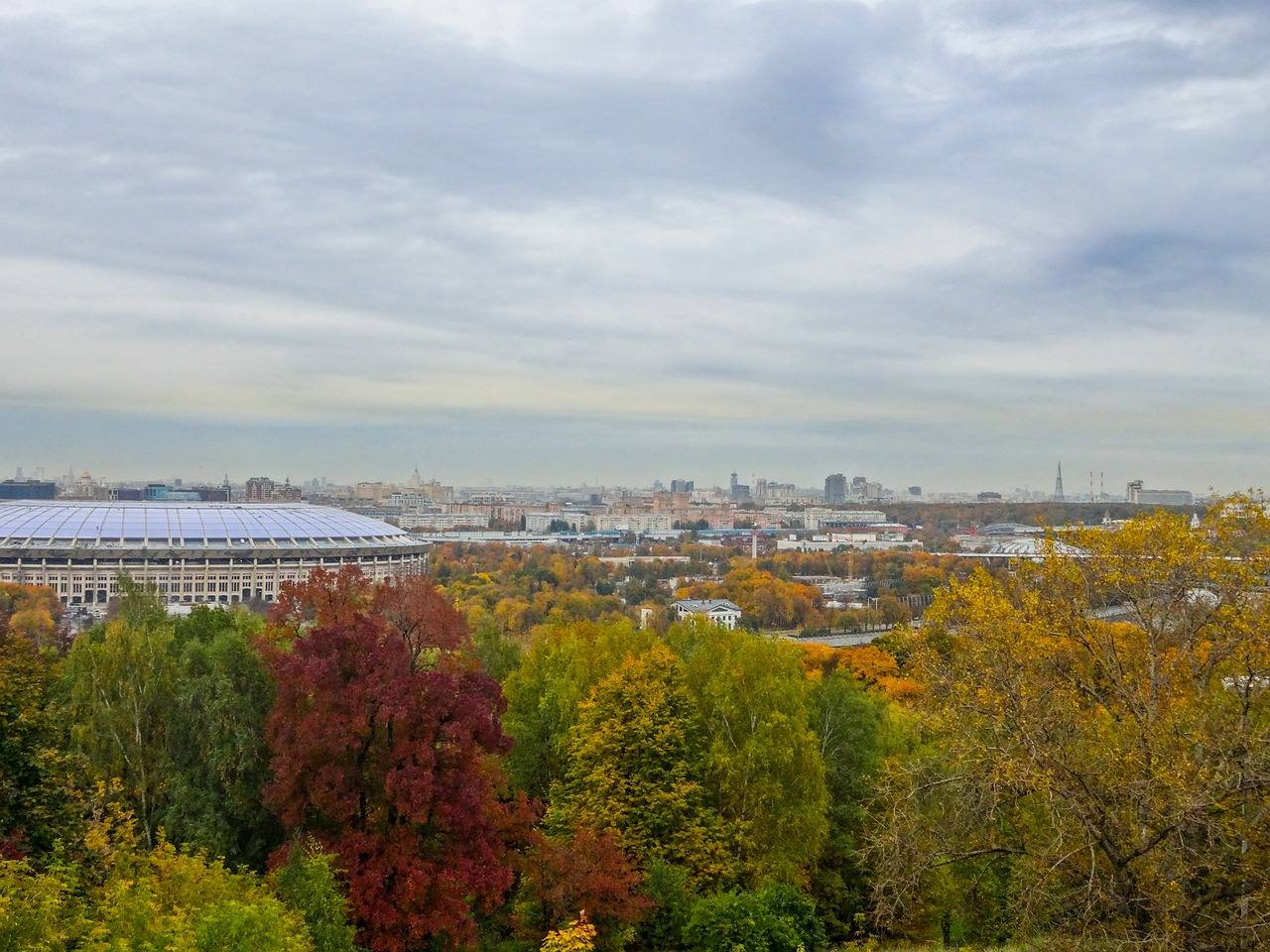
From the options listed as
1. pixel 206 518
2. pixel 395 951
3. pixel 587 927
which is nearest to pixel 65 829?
pixel 395 951

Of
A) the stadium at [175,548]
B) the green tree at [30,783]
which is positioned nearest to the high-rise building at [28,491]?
the stadium at [175,548]

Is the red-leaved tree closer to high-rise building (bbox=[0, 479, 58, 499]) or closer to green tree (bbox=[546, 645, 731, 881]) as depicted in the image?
green tree (bbox=[546, 645, 731, 881])

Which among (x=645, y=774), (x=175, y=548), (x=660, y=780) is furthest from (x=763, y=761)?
(x=175, y=548)

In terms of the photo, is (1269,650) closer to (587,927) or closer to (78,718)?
(587,927)

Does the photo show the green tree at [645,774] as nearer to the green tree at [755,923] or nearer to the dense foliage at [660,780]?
the dense foliage at [660,780]

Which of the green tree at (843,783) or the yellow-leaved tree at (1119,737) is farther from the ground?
the yellow-leaved tree at (1119,737)

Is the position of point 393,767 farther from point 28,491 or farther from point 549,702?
point 28,491
